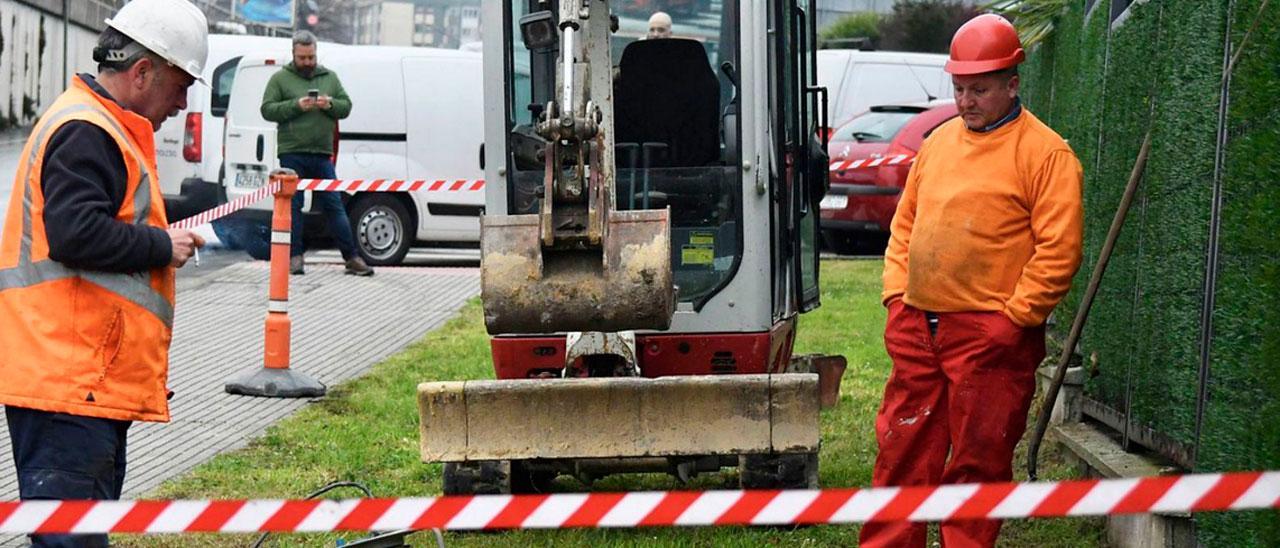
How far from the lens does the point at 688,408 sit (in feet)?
22.8

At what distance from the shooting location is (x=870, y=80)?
21922 millimetres

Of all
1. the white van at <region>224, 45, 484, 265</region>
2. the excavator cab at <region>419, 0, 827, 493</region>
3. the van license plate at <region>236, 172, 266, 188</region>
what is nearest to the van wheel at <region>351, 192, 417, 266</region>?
the white van at <region>224, 45, 484, 265</region>

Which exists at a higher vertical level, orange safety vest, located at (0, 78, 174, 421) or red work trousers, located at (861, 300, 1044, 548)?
orange safety vest, located at (0, 78, 174, 421)

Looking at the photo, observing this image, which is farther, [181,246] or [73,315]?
[181,246]

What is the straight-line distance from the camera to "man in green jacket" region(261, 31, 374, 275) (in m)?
15.3

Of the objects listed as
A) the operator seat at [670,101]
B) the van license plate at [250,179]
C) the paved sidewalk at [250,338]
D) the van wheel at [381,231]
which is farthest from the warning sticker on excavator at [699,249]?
the van license plate at [250,179]

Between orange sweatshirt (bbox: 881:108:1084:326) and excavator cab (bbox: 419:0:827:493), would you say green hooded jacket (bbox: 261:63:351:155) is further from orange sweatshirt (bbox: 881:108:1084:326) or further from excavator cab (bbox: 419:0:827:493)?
orange sweatshirt (bbox: 881:108:1084:326)

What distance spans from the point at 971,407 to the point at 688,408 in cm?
136

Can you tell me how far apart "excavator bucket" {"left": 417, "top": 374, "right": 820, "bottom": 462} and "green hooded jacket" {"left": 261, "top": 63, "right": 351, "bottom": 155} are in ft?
28.6

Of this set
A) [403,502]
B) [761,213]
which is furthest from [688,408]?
[403,502]

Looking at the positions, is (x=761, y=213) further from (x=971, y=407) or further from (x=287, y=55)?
(x=287, y=55)

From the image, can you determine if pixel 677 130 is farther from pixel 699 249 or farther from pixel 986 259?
pixel 986 259

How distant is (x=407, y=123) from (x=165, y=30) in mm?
13754

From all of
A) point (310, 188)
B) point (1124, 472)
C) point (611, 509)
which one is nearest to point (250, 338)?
point (310, 188)
